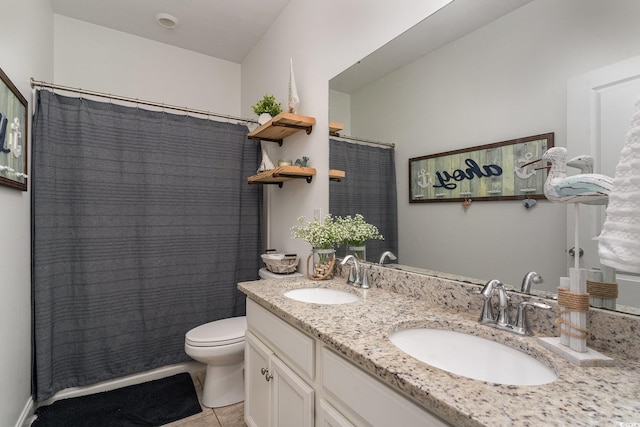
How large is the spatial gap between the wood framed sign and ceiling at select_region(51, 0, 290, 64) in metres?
1.77

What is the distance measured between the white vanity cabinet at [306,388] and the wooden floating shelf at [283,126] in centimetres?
109

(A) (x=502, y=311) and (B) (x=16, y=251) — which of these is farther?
(B) (x=16, y=251)

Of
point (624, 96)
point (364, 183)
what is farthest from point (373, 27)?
point (624, 96)

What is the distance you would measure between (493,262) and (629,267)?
50 centimetres

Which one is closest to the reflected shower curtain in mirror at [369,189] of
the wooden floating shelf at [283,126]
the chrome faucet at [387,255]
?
the chrome faucet at [387,255]

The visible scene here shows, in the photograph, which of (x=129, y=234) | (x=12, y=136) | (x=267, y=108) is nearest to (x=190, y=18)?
(x=267, y=108)

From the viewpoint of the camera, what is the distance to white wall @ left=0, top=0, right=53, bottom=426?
1.41 m

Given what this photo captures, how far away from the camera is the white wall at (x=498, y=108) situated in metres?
0.88

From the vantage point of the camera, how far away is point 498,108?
42.4 inches

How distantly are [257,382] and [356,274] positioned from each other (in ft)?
2.25

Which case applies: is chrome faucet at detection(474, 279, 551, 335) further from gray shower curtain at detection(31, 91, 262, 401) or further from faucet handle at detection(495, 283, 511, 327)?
gray shower curtain at detection(31, 91, 262, 401)

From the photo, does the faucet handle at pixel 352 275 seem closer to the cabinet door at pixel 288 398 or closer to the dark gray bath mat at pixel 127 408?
the cabinet door at pixel 288 398

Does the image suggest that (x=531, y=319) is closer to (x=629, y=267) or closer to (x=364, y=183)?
(x=629, y=267)

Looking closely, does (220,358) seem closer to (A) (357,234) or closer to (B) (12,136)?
(A) (357,234)
